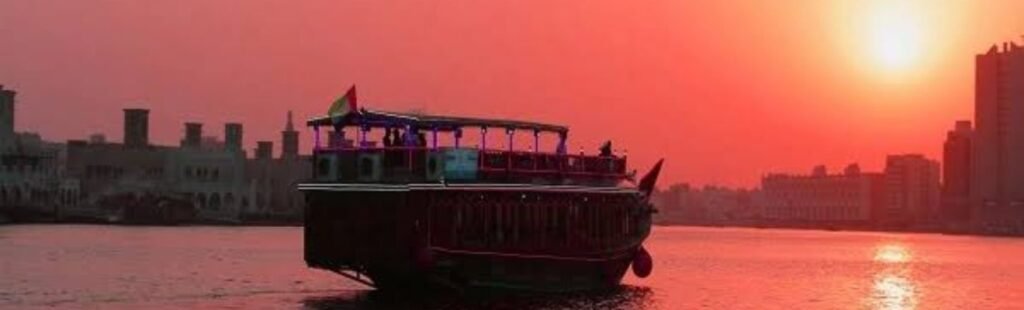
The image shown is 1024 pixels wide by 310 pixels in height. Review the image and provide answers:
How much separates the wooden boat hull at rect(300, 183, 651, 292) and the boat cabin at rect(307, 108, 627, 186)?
507 mm

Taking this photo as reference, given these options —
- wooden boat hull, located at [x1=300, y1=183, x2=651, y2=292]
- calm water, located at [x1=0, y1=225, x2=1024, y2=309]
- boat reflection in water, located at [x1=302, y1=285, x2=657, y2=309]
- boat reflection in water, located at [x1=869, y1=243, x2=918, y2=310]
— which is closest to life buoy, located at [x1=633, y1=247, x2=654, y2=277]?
calm water, located at [x1=0, y1=225, x2=1024, y2=309]

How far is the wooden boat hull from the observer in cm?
4922

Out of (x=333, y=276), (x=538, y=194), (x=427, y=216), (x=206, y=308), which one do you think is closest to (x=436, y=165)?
(x=427, y=216)

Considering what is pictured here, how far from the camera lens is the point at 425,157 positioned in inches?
1965

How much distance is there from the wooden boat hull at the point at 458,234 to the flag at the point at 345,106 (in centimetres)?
267

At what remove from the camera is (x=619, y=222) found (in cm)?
5869

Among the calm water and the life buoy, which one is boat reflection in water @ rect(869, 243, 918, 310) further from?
the life buoy

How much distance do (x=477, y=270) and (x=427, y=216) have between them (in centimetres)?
304

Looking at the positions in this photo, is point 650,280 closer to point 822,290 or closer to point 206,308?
point 822,290

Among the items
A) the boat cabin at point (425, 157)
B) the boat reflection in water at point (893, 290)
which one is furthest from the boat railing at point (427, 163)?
the boat reflection in water at point (893, 290)

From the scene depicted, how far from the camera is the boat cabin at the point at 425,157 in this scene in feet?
164

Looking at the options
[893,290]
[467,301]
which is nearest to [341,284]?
[467,301]

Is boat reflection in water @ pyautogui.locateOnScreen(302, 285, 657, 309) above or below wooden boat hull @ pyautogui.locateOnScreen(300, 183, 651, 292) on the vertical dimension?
below

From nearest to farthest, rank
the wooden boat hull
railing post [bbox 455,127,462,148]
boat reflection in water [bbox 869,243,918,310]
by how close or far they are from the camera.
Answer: the wooden boat hull, railing post [bbox 455,127,462,148], boat reflection in water [bbox 869,243,918,310]
